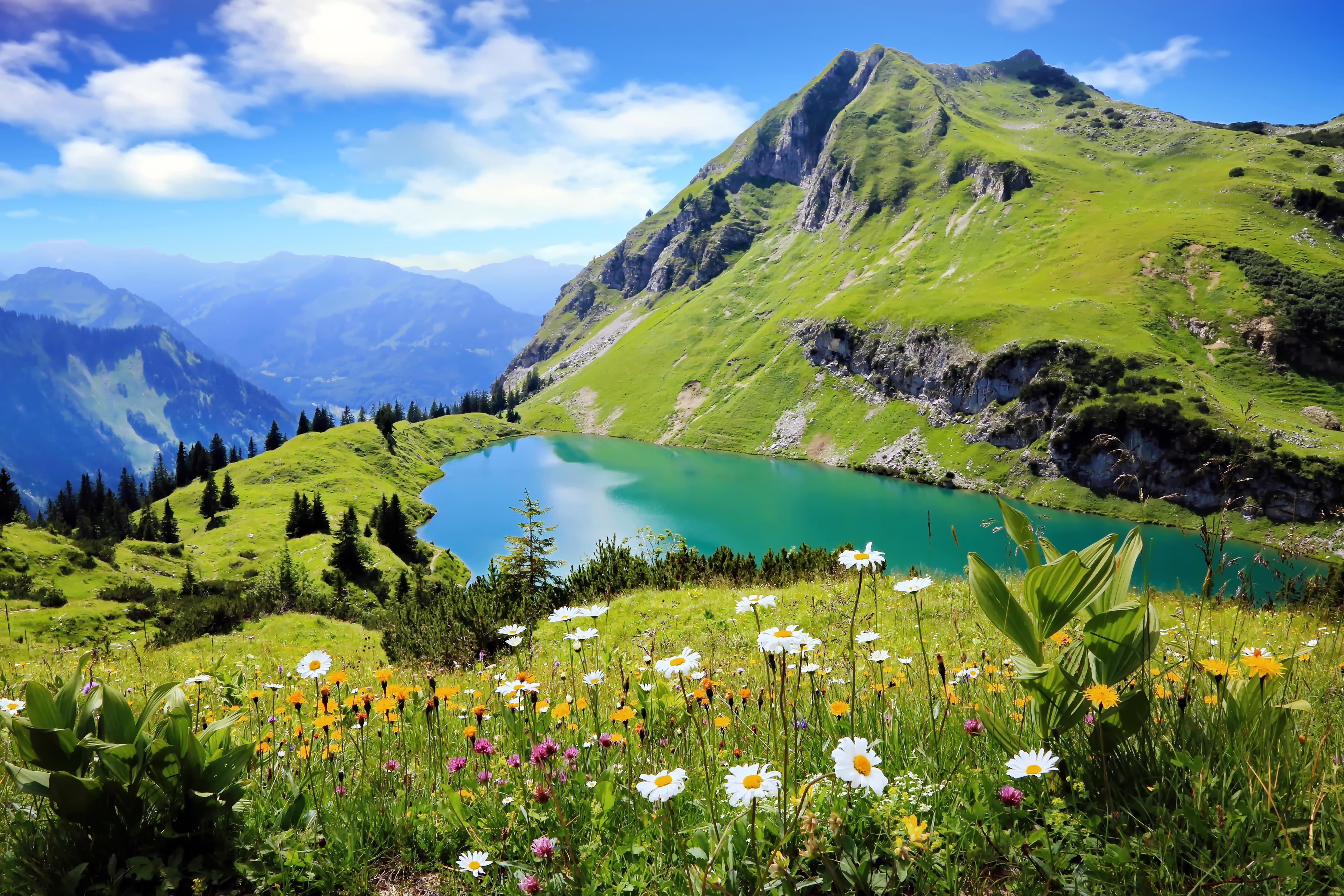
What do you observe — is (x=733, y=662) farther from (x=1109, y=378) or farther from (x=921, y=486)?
(x=1109, y=378)

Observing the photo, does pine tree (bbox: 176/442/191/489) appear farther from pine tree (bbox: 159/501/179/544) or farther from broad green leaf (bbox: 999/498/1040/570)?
broad green leaf (bbox: 999/498/1040/570)

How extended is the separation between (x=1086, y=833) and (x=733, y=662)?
5.60 metres

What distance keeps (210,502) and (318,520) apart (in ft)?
98.3

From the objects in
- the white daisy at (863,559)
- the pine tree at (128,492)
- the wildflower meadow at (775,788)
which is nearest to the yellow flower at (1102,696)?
the wildflower meadow at (775,788)

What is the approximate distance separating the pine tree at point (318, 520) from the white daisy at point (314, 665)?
75.9 metres

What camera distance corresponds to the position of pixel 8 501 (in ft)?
206

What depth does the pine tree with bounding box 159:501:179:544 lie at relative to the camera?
71812mm

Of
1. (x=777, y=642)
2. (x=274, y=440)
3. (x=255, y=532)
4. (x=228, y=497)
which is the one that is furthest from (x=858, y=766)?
(x=274, y=440)

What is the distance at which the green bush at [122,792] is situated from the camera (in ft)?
8.34

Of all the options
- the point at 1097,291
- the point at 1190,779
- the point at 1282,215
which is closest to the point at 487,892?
the point at 1190,779

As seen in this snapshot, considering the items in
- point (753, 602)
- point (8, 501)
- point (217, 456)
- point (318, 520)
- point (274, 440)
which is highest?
point (753, 602)

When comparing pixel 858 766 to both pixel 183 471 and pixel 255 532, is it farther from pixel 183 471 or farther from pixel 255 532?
pixel 183 471

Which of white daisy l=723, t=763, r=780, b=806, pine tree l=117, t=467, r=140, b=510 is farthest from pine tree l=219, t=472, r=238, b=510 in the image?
white daisy l=723, t=763, r=780, b=806

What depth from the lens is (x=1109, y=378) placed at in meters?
105
